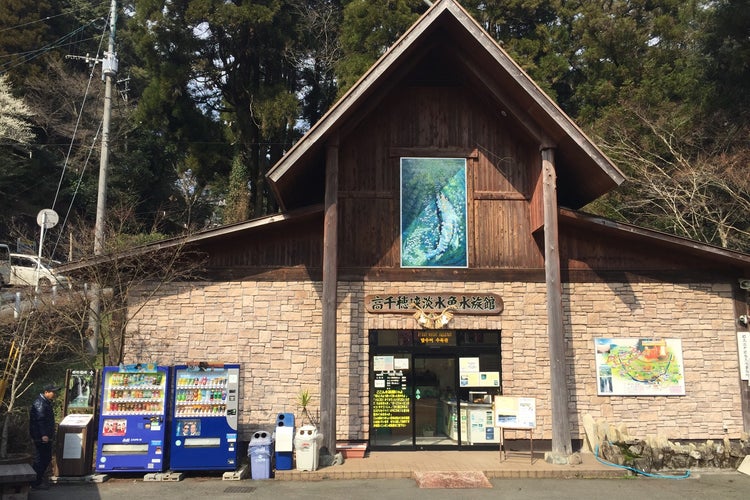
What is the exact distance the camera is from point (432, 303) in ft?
39.9

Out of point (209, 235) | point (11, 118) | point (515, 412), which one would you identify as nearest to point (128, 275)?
point (209, 235)

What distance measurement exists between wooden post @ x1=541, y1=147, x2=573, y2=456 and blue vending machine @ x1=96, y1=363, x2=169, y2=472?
7340 mm

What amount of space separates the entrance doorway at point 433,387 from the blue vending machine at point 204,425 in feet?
10.1

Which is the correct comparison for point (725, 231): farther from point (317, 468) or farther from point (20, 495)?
point (20, 495)

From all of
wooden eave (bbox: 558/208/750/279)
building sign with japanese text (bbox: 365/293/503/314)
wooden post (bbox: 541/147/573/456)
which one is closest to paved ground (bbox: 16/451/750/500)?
wooden post (bbox: 541/147/573/456)

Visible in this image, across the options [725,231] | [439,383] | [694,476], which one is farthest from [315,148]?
[725,231]

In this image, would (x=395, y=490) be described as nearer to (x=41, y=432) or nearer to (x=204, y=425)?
(x=204, y=425)

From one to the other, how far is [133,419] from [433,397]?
5.92 metres

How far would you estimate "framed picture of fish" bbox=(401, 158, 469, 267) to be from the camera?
12367 millimetres

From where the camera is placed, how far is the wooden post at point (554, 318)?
10984 mm

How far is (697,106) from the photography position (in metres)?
20.8

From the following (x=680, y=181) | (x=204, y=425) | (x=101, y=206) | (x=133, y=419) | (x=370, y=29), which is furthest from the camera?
(x=370, y=29)

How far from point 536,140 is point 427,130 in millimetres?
Answer: 2393

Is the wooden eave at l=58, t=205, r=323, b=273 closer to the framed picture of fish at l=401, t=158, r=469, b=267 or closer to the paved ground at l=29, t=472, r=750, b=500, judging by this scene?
the framed picture of fish at l=401, t=158, r=469, b=267
